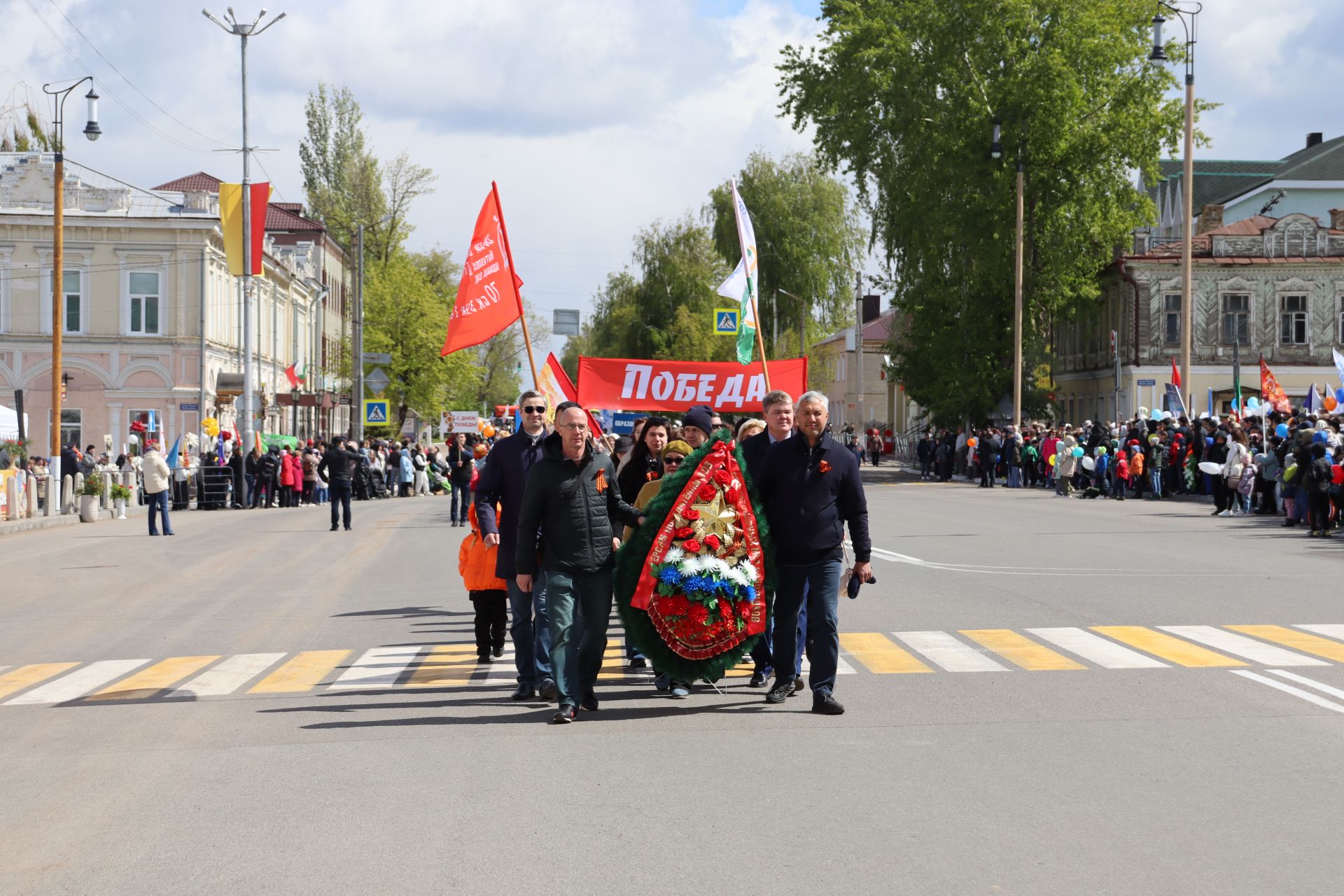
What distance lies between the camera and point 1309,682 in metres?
9.85

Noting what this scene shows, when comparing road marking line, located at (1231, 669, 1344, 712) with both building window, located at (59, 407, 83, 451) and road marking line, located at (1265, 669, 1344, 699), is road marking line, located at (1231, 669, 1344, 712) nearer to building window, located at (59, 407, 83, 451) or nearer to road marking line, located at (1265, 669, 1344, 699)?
road marking line, located at (1265, 669, 1344, 699)

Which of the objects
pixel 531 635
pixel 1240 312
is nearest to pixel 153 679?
pixel 531 635

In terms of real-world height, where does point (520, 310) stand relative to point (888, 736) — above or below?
above

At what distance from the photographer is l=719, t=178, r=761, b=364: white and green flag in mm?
21312

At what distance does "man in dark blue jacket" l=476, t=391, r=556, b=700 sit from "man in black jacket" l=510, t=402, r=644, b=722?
0.21 meters

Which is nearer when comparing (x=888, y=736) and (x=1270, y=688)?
(x=888, y=736)

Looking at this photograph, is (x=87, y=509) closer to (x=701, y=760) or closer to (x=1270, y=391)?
(x=1270, y=391)

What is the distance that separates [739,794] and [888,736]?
5.28 ft

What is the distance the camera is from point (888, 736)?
8.30 meters

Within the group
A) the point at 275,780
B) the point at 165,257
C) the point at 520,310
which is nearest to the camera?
the point at 275,780

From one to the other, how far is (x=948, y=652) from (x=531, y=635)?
3.28 metres

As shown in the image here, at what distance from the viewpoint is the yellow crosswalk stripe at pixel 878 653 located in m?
10.8

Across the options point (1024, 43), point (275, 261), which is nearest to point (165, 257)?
point (275, 261)

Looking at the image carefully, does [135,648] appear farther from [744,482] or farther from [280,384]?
[280,384]
